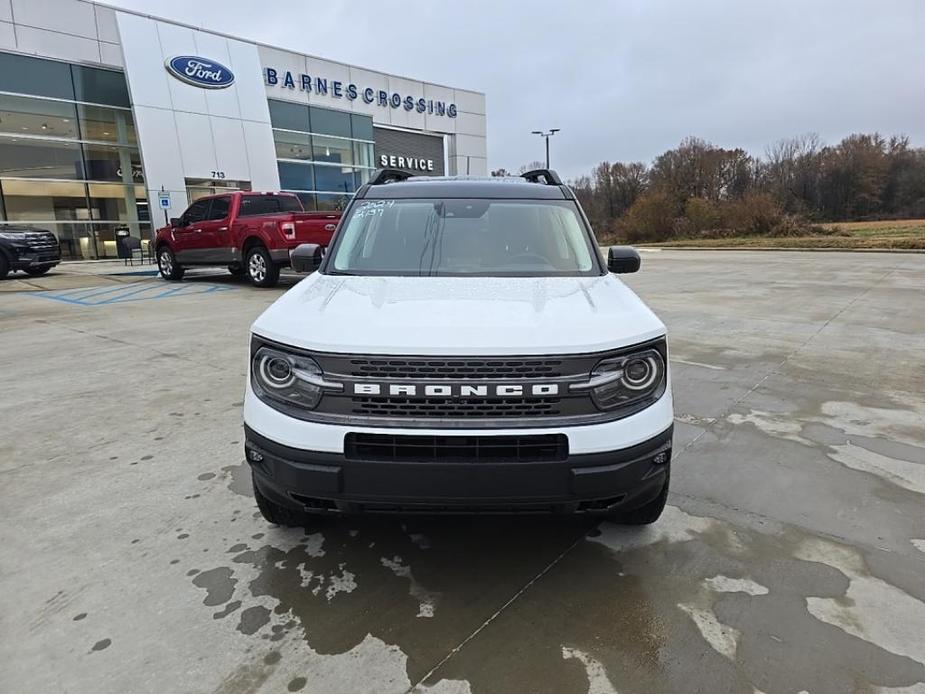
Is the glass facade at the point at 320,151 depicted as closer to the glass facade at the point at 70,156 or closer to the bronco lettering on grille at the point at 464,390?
the glass facade at the point at 70,156

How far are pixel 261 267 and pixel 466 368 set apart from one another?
11.1 m

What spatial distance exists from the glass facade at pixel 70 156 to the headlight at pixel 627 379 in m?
22.5

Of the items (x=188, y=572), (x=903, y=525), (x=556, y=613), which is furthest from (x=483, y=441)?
(x=903, y=525)

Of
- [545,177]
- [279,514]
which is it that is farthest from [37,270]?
[279,514]

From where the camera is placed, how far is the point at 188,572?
2566mm

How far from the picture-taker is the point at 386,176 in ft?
15.0

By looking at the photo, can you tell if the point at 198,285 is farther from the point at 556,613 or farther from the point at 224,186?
the point at 556,613

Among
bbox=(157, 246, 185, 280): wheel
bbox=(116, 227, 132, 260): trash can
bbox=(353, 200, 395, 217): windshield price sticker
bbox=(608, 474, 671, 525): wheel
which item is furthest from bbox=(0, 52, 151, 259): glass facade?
bbox=(608, 474, 671, 525): wheel

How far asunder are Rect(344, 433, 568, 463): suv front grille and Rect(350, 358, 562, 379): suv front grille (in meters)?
0.23

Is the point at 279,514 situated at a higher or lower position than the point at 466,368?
lower

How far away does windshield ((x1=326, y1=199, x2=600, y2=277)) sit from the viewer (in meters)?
3.34

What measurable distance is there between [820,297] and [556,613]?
10912mm

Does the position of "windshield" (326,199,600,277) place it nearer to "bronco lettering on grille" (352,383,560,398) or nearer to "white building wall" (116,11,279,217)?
"bronco lettering on grille" (352,383,560,398)

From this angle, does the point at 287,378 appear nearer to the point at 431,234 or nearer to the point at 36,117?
the point at 431,234
